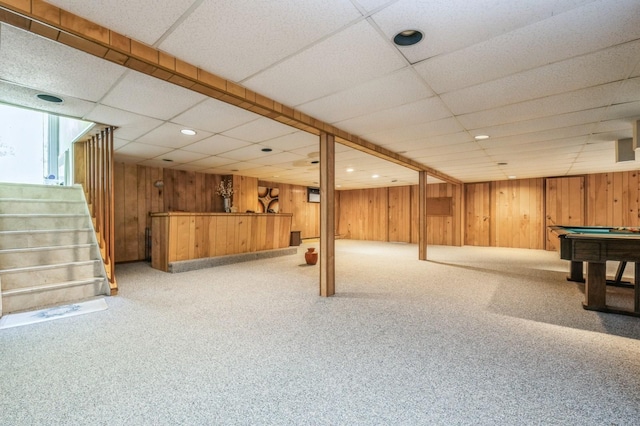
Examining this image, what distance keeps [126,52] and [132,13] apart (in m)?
0.31

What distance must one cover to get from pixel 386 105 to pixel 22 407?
11.3ft

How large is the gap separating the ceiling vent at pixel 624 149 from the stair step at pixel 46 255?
7390mm

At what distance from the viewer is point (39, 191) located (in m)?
4.33

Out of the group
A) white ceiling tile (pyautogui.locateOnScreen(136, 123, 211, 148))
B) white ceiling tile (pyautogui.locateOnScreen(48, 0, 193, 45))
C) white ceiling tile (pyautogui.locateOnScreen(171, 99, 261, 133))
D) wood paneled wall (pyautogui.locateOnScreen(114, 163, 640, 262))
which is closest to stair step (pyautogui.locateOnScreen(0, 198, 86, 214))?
white ceiling tile (pyautogui.locateOnScreen(136, 123, 211, 148))

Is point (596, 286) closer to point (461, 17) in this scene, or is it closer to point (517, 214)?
point (461, 17)

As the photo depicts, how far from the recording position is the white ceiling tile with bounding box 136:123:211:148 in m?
3.78

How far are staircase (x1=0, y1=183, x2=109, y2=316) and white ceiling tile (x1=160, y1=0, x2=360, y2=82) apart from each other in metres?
3.07

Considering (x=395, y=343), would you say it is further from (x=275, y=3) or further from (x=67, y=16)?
(x=67, y=16)

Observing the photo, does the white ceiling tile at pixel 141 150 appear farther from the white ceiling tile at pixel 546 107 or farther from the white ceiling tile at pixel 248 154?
the white ceiling tile at pixel 546 107

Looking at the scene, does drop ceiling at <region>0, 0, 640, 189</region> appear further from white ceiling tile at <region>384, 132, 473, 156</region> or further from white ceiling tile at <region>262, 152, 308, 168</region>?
white ceiling tile at <region>262, 152, 308, 168</region>

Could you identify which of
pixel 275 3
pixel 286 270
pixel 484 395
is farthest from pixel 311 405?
pixel 286 270

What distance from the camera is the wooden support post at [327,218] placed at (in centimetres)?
355

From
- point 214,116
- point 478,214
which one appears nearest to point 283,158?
point 214,116

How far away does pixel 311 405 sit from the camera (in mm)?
1518
